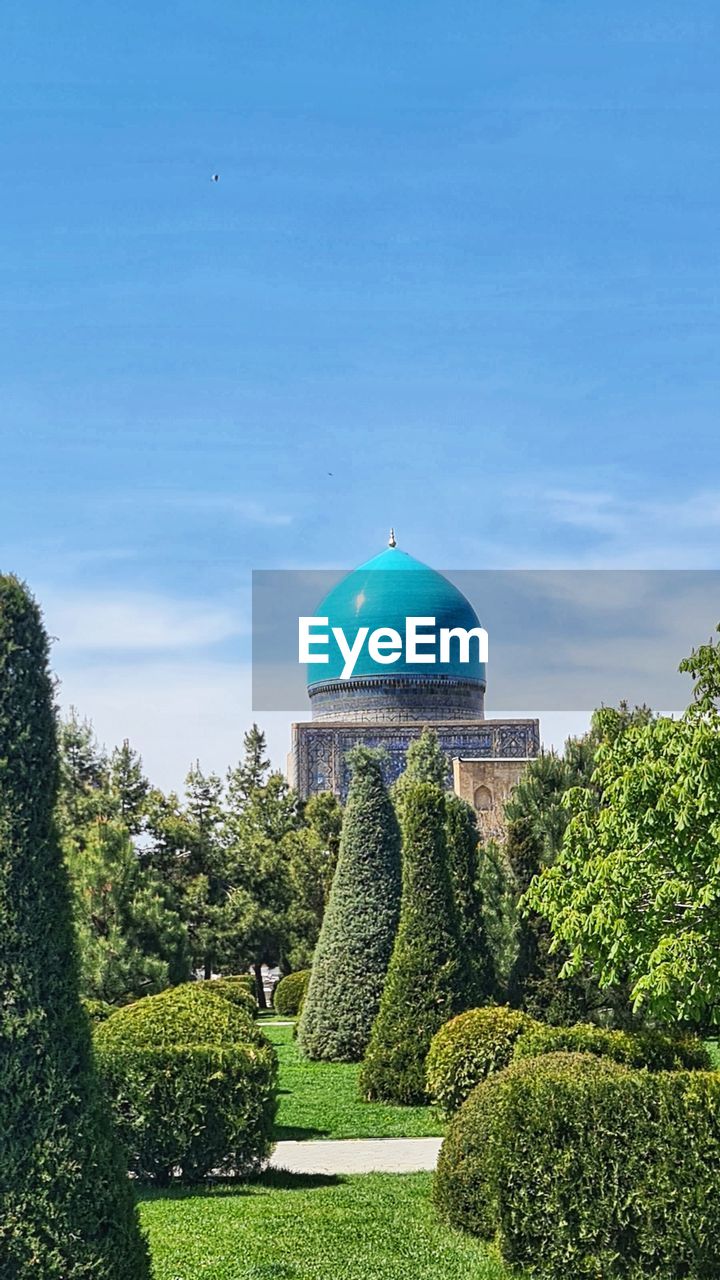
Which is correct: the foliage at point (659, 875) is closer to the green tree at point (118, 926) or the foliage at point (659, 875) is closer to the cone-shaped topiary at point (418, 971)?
the cone-shaped topiary at point (418, 971)

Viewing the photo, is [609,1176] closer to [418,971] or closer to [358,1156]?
[358,1156]

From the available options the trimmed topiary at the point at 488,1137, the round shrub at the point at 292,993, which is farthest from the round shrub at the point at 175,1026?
the round shrub at the point at 292,993

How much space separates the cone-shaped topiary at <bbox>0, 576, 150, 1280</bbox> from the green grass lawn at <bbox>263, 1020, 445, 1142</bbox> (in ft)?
24.5

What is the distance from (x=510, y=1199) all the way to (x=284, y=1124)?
654 centimetres

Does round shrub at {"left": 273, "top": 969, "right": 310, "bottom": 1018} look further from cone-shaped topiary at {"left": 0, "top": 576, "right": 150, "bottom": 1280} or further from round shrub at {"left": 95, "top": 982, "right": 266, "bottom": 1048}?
cone-shaped topiary at {"left": 0, "top": 576, "right": 150, "bottom": 1280}

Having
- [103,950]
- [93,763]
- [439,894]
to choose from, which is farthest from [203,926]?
[439,894]

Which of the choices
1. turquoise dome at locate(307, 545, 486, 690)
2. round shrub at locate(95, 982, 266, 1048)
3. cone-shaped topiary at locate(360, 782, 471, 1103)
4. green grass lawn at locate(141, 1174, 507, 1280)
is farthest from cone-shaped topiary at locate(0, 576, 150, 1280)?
turquoise dome at locate(307, 545, 486, 690)

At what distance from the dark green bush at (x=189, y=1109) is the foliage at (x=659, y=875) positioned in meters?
3.01

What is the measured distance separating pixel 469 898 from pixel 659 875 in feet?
32.1

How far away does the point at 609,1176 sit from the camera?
23.6ft

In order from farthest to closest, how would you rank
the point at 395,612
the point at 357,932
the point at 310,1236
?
the point at 395,612, the point at 357,932, the point at 310,1236

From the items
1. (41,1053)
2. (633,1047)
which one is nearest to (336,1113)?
(633,1047)

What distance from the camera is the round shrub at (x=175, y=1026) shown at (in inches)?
424

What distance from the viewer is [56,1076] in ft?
18.5
